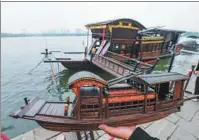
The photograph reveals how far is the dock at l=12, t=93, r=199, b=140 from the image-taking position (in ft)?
21.2

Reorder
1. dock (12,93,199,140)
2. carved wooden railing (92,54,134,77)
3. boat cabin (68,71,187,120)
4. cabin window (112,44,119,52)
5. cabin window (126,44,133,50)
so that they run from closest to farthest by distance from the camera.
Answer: boat cabin (68,71,187,120) < dock (12,93,199,140) < carved wooden railing (92,54,134,77) < cabin window (112,44,119,52) < cabin window (126,44,133,50)

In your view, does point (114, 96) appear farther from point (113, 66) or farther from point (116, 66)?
point (113, 66)

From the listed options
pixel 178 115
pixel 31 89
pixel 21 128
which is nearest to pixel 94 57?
pixel 31 89

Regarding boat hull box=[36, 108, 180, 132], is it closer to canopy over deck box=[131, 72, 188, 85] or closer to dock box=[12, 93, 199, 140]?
dock box=[12, 93, 199, 140]

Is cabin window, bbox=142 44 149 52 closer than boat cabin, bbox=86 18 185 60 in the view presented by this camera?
No

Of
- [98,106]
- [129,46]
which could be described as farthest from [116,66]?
[98,106]

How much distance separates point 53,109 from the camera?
5738mm

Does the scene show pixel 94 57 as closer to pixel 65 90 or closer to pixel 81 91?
pixel 65 90

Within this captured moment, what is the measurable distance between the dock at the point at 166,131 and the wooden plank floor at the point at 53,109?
970 millimetres

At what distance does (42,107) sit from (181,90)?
16.6ft

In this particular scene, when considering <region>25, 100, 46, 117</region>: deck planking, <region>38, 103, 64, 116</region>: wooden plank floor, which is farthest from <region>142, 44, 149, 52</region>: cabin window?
<region>25, 100, 46, 117</region>: deck planking

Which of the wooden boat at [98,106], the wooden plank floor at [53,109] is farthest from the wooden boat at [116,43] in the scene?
the wooden plank floor at [53,109]

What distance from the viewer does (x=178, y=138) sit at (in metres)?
6.39

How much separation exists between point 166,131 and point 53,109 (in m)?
4.44
